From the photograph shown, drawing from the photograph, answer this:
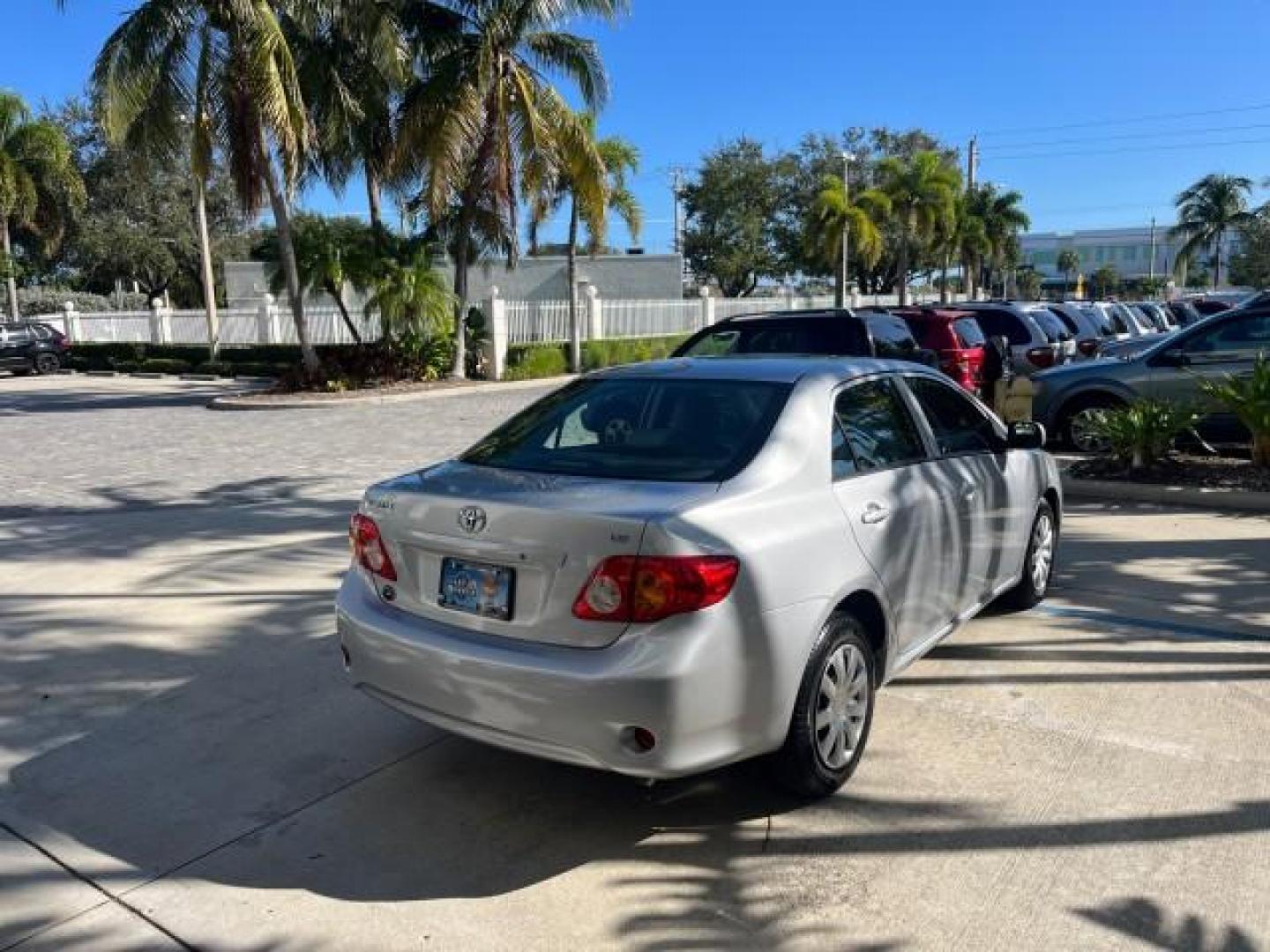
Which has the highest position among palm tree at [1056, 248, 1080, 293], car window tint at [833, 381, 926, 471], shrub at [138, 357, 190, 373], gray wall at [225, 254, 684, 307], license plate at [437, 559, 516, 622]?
palm tree at [1056, 248, 1080, 293]

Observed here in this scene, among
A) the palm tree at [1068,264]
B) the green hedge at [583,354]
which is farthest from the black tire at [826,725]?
the palm tree at [1068,264]

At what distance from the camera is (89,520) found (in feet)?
29.1

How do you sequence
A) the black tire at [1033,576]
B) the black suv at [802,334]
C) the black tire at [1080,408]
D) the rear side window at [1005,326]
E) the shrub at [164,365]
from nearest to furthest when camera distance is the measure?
the black tire at [1033,576]
the black suv at [802,334]
the black tire at [1080,408]
the rear side window at [1005,326]
the shrub at [164,365]

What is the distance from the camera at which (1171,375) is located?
10562 mm

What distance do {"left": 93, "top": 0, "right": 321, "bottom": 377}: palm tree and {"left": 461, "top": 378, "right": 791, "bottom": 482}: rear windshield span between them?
52.1 ft

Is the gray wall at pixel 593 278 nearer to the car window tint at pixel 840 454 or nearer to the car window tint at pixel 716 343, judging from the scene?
the car window tint at pixel 716 343

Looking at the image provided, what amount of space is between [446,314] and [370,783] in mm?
19109

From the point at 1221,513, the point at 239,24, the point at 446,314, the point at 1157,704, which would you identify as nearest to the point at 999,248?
the point at 446,314

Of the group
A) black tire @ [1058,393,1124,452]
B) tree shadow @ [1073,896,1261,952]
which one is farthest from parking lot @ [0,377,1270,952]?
black tire @ [1058,393,1124,452]

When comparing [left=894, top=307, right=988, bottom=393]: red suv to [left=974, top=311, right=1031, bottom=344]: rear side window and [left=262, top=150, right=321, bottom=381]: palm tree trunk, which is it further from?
[left=262, top=150, right=321, bottom=381]: palm tree trunk

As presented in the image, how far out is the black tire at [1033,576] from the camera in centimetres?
568

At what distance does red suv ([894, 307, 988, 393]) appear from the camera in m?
13.0

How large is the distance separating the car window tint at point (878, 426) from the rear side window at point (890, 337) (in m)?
5.57

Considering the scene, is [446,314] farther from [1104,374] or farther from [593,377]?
[593,377]
